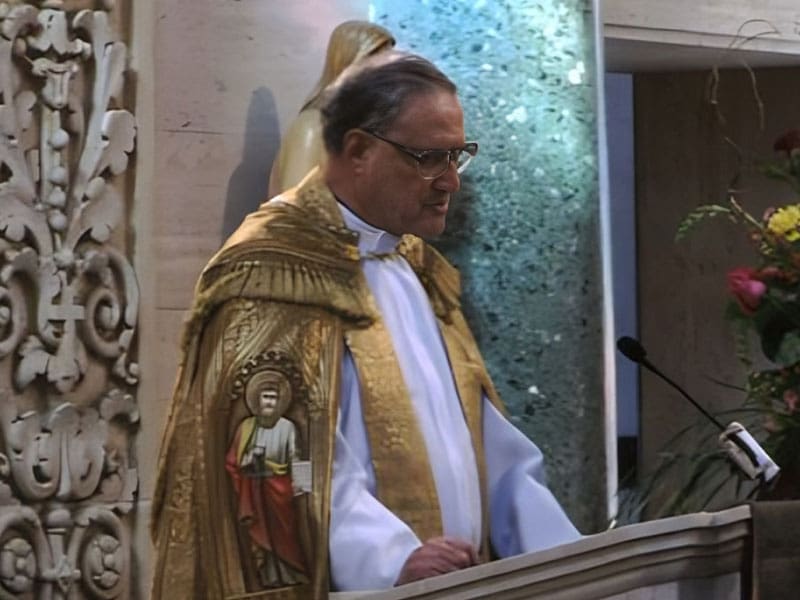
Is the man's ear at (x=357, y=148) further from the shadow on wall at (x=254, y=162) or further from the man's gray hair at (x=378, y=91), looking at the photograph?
the shadow on wall at (x=254, y=162)

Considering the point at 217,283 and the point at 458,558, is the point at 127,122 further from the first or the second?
the point at 458,558

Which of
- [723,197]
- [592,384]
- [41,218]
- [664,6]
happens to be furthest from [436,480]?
[723,197]

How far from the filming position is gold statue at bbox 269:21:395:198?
4.83 metres

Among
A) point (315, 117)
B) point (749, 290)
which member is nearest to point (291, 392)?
point (749, 290)

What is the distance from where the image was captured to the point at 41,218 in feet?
14.9

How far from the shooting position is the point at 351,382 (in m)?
3.61

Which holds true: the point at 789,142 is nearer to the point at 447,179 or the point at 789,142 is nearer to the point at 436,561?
the point at 447,179

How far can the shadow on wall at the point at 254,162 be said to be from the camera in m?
5.00

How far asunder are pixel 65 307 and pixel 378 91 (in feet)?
4.09

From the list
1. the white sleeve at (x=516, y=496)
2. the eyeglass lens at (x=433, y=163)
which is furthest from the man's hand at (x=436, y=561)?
the eyeglass lens at (x=433, y=163)

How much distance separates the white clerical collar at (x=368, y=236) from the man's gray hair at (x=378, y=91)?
0.11 meters

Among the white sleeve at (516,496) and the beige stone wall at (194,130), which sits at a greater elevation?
the beige stone wall at (194,130)

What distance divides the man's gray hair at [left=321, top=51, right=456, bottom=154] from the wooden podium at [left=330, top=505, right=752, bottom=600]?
46.0 inches

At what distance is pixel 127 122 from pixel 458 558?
1720 mm
